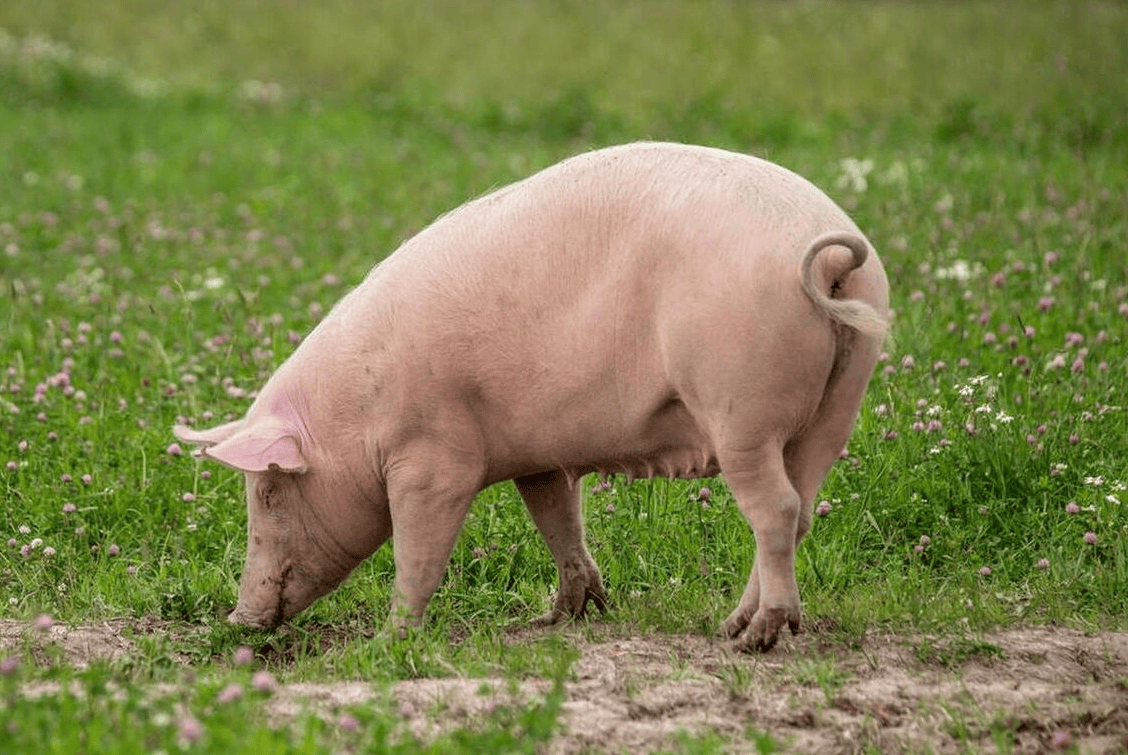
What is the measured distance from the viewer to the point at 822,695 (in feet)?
13.9

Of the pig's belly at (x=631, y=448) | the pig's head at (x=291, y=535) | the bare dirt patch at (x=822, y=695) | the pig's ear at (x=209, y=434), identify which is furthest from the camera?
the pig's head at (x=291, y=535)

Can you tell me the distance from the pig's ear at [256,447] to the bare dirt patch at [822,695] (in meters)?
0.75

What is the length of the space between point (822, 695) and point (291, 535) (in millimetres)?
1886

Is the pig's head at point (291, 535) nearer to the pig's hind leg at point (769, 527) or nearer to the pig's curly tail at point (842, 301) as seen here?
the pig's hind leg at point (769, 527)

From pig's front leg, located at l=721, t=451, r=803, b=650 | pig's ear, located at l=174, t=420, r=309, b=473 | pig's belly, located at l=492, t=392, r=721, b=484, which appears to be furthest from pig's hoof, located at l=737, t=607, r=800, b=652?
pig's ear, located at l=174, t=420, r=309, b=473

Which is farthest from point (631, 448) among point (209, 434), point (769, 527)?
point (209, 434)

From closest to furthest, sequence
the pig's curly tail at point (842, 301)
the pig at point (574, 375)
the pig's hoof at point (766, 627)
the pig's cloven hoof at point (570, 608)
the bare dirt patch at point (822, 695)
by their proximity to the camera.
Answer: the bare dirt patch at point (822, 695)
the pig's curly tail at point (842, 301)
the pig at point (574, 375)
the pig's hoof at point (766, 627)
the pig's cloven hoof at point (570, 608)

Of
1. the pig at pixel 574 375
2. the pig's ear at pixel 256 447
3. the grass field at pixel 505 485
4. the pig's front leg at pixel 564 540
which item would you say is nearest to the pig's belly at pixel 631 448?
the pig at pixel 574 375

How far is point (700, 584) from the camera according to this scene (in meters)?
5.56

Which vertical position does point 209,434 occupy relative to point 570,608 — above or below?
above

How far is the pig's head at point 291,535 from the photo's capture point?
203 inches

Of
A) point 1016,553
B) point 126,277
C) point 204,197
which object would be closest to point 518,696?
point 1016,553

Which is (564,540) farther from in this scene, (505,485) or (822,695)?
(822,695)

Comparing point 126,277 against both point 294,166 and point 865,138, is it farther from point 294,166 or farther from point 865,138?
point 865,138
